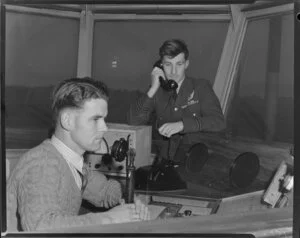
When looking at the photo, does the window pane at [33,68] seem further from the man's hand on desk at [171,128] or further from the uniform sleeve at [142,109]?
the man's hand on desk at [171,128]

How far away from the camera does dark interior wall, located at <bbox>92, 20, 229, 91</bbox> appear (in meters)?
1.22

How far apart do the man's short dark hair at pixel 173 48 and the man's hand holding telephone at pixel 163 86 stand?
0.10ft

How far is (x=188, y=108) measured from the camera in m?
1.28

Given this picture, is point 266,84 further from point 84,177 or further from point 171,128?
point 84,177

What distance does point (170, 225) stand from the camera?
1210 millimetres

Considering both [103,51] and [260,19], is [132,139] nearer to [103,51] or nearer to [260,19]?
[103,51]

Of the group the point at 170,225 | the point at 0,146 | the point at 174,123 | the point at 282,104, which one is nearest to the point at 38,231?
the point at 0,146

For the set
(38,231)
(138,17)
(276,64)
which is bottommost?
(38,231)

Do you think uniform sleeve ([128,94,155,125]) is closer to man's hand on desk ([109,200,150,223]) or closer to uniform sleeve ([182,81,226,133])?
uniform sleeve ([182,81,226,133])

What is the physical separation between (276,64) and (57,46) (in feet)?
1.89

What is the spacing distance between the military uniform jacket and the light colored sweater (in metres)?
0.23

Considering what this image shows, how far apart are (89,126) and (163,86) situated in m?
0.23

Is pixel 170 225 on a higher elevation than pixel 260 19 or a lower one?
lower

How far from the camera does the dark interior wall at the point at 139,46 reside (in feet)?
4.00
